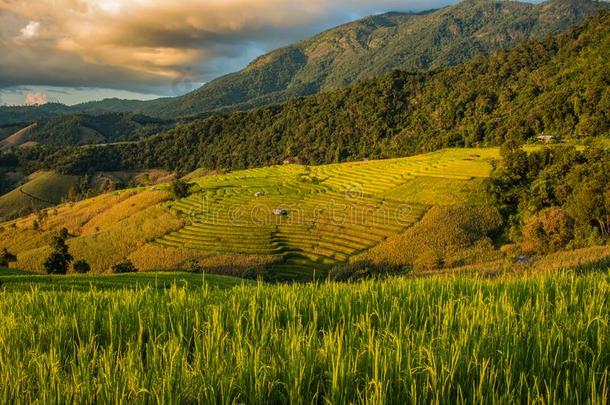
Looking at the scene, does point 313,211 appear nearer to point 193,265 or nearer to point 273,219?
point 273,219

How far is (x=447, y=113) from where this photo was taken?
15250 centimetres

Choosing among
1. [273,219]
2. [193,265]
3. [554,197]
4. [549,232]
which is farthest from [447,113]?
[193,265]

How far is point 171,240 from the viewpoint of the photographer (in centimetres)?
6794

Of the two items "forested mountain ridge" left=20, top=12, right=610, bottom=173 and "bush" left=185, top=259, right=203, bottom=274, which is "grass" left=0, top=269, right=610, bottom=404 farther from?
"forested mountain ridge" left=20, top=12, right=610, bottom=173

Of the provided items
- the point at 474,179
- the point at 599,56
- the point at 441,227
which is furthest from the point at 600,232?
the point at 599,56

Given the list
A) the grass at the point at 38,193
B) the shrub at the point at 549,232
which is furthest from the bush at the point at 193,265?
the grass at the point at 38,193

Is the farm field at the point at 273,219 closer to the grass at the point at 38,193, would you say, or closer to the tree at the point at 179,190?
the tree at the point at 179,190

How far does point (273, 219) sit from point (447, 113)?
343 feet

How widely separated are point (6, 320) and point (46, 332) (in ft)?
2.07

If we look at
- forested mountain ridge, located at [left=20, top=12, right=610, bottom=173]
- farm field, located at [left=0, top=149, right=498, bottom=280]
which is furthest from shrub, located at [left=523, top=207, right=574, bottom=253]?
forested mountain ridge, located at [left=20, top=12, right=610, bottom=173]

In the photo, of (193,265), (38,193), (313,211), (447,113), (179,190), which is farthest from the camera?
(38,193)

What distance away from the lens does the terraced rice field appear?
5938 cm

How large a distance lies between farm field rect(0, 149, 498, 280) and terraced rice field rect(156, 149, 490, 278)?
0.17 meters

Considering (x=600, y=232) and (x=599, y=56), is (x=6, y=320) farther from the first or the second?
(x=599, y=56)
